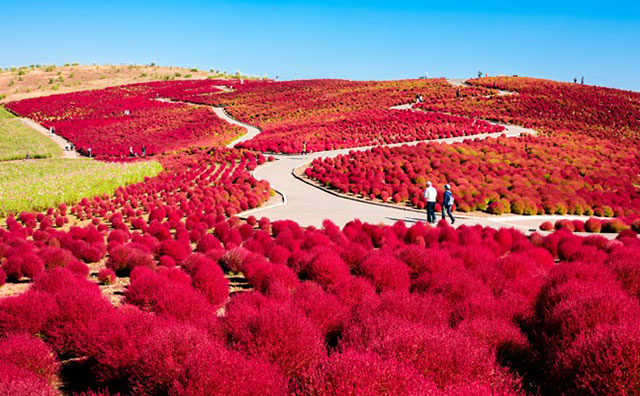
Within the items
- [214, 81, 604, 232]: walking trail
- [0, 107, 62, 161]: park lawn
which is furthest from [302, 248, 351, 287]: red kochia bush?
[0, 107, 62, 161]: park lawn

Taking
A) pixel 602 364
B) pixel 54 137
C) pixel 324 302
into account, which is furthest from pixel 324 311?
pixel 54 137

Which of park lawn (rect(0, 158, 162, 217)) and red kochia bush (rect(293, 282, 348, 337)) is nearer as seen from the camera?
red kochia bush (rect(293, 282, 348, 337))

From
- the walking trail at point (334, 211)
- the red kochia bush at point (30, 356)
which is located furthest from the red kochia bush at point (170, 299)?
the walking trail at point (334, 211)

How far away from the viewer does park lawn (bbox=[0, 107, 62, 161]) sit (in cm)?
4444

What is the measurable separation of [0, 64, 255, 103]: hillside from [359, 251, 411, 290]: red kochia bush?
94279 millimetres

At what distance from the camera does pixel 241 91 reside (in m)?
84.9

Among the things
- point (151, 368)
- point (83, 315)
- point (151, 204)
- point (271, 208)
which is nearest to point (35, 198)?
point (151, 204)

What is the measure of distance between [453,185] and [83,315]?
21439mm

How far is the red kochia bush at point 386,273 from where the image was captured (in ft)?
26.4

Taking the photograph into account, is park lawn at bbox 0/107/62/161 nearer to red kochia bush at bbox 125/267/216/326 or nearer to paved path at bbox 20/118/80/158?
paved path at bbox 20/118/80/158

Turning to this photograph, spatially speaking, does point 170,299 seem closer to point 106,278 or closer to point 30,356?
point 30,356

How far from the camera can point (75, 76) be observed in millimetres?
109188

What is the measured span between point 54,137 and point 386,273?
5517 centimetres

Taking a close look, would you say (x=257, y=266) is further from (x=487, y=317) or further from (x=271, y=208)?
(x=271, y=208)
